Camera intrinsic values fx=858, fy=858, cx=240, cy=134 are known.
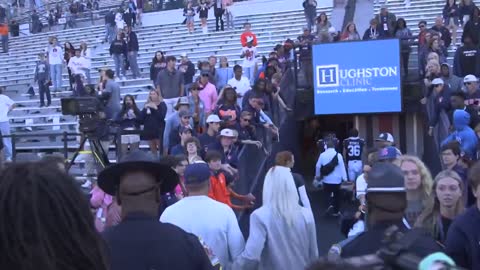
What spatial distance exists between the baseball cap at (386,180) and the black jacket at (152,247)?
0.77 m

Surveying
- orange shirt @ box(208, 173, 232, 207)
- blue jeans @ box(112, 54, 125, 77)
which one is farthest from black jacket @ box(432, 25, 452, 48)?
orange shirt @ box(208, 173, 232, 207)

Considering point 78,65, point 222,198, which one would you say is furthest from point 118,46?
point 222,198

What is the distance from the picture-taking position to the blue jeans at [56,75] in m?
21.9

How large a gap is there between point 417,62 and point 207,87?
153 inches

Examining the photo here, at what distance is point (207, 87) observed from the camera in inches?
592

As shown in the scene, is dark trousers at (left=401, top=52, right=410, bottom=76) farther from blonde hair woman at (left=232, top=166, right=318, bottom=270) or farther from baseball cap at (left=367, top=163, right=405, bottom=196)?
baseball cap at (left=367, top=163, right=405, bottom=196)

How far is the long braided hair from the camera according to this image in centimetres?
204

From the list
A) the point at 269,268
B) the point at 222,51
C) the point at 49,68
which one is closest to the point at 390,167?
the point at 269,268

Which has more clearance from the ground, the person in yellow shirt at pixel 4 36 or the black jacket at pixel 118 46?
the person in yellow shirt at pixel 4 36

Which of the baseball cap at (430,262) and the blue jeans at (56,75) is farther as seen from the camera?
the blue jeans at (56,75)

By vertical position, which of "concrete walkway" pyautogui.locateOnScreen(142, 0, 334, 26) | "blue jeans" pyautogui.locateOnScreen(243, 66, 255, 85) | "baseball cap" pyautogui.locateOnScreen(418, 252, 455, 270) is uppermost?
"concrete walkway" pyautogui.locateOnScreen(142, 0, 334, 26)

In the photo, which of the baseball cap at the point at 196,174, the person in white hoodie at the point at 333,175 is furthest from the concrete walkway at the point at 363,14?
the baseball cap at the point at 196,174

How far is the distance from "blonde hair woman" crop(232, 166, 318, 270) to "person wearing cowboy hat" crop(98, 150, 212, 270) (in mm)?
1714

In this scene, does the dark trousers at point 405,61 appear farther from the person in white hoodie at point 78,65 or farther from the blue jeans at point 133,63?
the blue jeans at point 133,63
